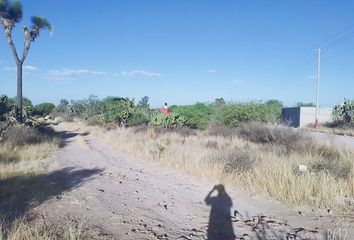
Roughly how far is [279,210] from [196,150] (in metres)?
8.15

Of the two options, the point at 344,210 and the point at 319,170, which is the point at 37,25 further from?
the point at 344,210

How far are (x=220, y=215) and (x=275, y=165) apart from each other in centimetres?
332

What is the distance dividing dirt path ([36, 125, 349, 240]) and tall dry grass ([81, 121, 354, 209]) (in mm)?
457

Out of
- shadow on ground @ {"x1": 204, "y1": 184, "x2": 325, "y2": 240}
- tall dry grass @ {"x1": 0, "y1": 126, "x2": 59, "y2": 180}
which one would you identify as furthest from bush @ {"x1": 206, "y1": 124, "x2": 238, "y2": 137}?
shadow on ground @ {"x1": 204, "y1": 184, "x2": 325, "y2": 240}

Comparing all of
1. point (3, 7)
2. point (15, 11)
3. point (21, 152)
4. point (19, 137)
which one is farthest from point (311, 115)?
point (21, 152)

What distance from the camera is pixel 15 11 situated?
90.9 feet

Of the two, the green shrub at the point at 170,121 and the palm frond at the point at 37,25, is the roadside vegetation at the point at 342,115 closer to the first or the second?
the green shrub at the point at 170,121

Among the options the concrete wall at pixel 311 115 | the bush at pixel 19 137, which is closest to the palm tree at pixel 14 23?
the bush at pixel 19 137

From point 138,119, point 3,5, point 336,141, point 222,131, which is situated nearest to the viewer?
point 336,141

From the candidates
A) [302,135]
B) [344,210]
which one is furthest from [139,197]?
[302,135]

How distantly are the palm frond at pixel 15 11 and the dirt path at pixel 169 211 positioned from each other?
19.1 m

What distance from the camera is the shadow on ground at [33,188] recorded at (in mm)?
8658

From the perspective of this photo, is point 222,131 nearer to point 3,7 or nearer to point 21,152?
point 21,152

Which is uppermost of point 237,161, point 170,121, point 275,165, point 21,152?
point 170,121
